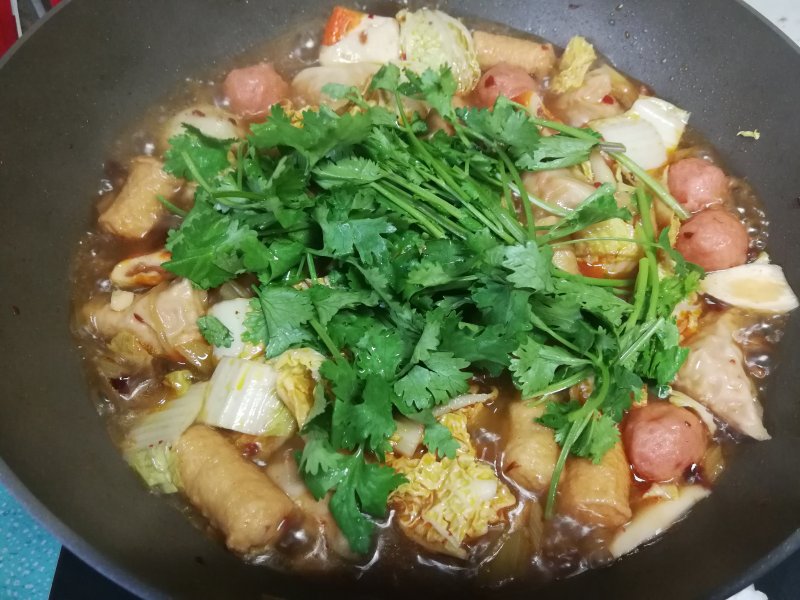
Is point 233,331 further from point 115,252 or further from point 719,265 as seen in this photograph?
point 719,265

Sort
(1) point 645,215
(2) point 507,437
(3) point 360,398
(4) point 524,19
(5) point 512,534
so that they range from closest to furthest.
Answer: (3) point 360,398 → (5) point 512,534 → (2) point 507,437 → (1) point 645,215 → (4) point 524,19

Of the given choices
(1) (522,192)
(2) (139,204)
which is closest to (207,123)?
(2) (139,204)

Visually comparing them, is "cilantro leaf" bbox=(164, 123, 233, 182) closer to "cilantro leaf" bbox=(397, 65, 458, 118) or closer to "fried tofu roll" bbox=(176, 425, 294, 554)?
"cilantro leaf" bbox=(397, 65, 458, 118)

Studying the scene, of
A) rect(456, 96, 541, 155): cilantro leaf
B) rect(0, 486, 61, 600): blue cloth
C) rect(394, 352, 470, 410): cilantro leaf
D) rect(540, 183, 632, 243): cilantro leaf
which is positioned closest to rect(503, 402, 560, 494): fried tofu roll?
rect(394, 352, 470, 410): cilantro leaf

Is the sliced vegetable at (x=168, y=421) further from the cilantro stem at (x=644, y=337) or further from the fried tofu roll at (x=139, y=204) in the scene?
the cilantro stem at (x=644, y=337)

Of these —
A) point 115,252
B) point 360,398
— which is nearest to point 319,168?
point 360,398

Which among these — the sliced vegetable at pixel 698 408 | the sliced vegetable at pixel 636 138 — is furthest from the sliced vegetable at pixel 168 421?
the sliced vegetable at pixel 636 138

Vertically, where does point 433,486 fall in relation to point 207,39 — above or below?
below
